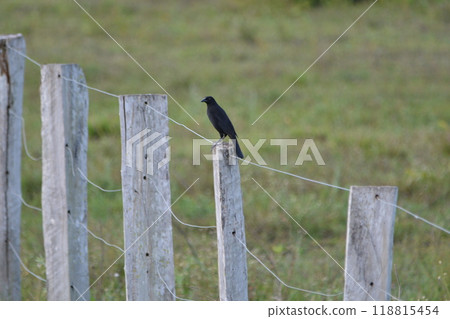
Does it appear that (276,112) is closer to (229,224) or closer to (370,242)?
(229,224)

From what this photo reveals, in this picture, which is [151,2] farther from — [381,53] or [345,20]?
[381,53]

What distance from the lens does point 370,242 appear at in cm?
204

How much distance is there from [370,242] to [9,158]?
2361 mm

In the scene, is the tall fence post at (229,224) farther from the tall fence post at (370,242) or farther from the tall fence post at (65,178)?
the tall fence post at (65,178)

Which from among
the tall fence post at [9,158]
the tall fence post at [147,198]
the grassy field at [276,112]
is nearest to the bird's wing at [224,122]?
the tall fence post at [147,198]

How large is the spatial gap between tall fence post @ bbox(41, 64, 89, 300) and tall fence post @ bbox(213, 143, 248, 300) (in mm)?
1078

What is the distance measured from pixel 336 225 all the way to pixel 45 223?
11.3 ft

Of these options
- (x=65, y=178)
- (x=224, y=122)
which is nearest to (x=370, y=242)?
(x=224, y=122)

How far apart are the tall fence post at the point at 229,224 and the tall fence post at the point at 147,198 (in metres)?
0.38

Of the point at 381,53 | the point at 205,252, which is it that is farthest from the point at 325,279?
the point at 381,53

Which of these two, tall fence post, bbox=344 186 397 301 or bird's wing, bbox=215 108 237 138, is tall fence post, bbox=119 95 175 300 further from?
tall fence post, bbox=344 186 397 301

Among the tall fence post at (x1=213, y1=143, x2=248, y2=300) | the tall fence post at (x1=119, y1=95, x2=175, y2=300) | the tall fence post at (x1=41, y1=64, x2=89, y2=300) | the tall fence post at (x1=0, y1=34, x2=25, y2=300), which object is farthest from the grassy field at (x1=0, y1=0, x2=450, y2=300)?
the tall fence post at (x1=119, y1=95, x2=175, y2=300)

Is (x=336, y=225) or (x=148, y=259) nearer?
(x=148, y=259)

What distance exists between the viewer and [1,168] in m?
3.61
